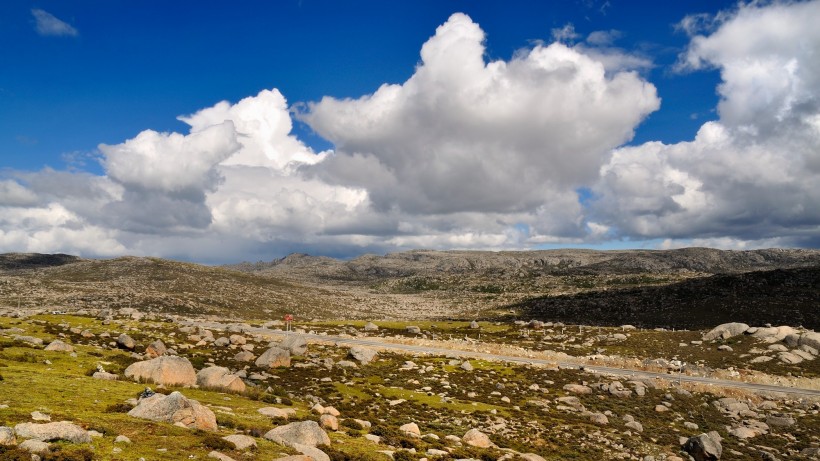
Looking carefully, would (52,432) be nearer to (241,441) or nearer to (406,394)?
(241,441)

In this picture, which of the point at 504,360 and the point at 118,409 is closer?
the point at 118,409

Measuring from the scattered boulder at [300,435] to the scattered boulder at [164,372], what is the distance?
14135mm

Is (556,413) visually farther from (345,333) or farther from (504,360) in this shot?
(345,333)

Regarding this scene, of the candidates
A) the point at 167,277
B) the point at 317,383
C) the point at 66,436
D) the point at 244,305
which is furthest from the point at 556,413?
the point at 167,277

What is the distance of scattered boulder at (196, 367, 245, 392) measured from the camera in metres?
33.4

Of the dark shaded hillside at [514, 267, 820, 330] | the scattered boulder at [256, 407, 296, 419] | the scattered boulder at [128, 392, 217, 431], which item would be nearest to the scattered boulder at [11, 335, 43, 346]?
the scattered boulder at [256, 407, 296, 419]

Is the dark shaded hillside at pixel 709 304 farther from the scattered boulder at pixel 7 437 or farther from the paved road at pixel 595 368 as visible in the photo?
the scattered boulder at pixel 7 437

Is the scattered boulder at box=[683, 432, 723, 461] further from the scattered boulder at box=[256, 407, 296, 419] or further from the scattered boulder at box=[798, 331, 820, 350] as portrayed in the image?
the scattered boulder at box=[798, 331, 820, 350]

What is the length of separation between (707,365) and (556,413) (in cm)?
3892

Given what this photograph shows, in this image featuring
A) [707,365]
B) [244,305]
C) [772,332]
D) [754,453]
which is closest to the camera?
[754,453]

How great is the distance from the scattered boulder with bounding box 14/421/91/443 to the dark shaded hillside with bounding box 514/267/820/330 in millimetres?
144366

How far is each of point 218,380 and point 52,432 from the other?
A: 1819cm

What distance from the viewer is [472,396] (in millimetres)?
46312

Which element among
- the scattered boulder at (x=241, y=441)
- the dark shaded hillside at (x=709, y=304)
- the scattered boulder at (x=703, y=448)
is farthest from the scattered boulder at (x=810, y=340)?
the scattered boulder at (x=241, y=441)
